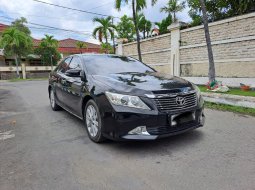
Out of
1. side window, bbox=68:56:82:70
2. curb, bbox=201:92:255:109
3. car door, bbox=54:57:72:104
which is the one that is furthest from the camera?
curb, bbox=201:92:255:109

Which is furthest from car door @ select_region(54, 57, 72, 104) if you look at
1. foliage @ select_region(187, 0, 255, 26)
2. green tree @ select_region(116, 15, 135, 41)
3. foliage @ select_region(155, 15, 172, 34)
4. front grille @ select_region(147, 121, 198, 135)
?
green tree @ select_region(116, 15, 135, 41)

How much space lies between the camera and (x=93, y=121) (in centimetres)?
370

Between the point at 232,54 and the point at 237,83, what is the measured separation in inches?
47.8

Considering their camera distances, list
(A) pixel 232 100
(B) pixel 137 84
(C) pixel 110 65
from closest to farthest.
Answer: (B) pixel 137 84, (C) pixel 110 65, (A) pixel 232 100

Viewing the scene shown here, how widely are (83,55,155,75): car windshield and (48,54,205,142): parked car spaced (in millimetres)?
20

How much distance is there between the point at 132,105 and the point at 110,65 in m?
1.61

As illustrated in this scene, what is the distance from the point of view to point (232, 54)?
8961mm

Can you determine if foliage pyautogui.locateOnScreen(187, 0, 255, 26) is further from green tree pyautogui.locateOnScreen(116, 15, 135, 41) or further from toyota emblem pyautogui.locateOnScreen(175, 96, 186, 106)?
green tree pyautogui.locateOnScreen(116, 15, 135, 41)

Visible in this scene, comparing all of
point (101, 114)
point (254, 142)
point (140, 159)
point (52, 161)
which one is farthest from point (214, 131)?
point (52, 161)

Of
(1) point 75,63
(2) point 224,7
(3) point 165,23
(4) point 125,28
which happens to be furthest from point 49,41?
(1) point 75,63

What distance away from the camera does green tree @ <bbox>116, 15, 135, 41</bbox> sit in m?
30.0

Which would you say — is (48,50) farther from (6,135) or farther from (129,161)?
(129,161)

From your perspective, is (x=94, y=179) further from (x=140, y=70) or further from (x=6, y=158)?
(x=140, y=70)

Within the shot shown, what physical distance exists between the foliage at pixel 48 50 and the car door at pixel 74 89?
33773 millimetres
